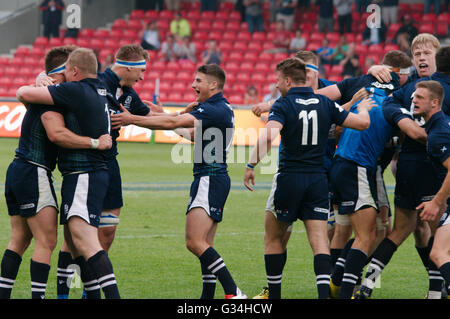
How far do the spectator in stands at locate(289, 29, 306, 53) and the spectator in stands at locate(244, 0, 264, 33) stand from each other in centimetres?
301

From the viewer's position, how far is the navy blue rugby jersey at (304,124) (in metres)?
6.61

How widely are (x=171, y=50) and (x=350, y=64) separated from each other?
8.13 m

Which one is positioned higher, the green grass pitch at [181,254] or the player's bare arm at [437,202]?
the player's bare arm at [437,202]

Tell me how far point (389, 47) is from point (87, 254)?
72.5ft

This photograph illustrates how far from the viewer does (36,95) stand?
604 centimetres

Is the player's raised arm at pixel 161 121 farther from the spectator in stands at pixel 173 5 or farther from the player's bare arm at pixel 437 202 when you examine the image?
the spectator in stands at pixel 173 5

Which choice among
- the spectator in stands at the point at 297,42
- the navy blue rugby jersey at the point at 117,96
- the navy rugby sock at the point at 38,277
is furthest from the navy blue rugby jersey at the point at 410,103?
the spectator in stands at the point at 297,42

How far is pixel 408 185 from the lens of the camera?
7117mm

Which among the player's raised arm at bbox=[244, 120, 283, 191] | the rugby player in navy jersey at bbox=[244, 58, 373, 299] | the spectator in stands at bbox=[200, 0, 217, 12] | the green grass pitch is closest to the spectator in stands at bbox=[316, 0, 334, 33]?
the spectator in stands at bbox=[200, 0, 217, 12]

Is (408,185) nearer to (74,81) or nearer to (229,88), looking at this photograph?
(74,81)

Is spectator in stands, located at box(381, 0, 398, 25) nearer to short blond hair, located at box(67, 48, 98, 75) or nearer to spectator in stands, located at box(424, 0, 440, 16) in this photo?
spectator in stands, located at box(424, 0, 440, 16)

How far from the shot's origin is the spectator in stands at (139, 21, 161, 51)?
1161 inches

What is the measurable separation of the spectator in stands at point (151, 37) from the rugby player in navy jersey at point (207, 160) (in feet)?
74.5
